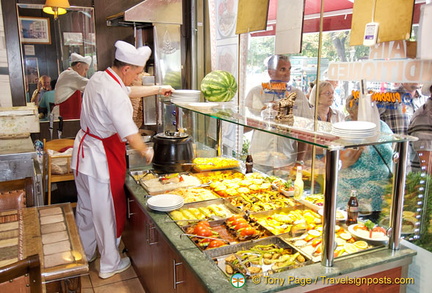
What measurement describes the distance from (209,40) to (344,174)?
11.6 feet

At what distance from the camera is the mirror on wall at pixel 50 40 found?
5.19 metres

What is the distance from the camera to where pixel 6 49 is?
4.94 m

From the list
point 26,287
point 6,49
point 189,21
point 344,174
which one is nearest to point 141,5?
point 189,21

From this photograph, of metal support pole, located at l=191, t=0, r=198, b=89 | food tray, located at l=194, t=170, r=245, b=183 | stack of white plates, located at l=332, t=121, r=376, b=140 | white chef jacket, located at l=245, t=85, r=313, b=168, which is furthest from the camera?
metal support pole, located at l=191, t=0, r=198, b=89

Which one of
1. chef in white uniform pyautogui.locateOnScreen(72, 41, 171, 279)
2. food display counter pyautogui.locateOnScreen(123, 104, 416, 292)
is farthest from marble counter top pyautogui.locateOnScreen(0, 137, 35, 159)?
food display counter pyautogui.locateOnScreen(123, 104, 416, 292)

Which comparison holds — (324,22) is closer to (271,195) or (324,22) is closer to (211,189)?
(271,195)

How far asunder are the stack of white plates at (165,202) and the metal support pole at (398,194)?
1400 mm

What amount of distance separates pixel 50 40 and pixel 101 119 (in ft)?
8.84

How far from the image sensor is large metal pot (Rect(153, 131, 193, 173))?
140 inches

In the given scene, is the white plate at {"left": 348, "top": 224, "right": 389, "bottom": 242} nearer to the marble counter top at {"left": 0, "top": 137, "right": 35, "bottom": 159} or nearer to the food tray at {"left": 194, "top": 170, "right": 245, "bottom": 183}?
the food tray at {"left": 194, "top": 170, "right": 245, "bottom": 183}

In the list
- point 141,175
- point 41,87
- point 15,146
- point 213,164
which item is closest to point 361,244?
point 213,164

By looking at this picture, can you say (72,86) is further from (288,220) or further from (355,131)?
(355,131)

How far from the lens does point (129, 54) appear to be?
3309mm

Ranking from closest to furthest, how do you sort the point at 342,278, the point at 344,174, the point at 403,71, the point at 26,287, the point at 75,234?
the point at 26,287
the point at 342,278
the point at 403,71
the point at 75,234
the point at 344,174
